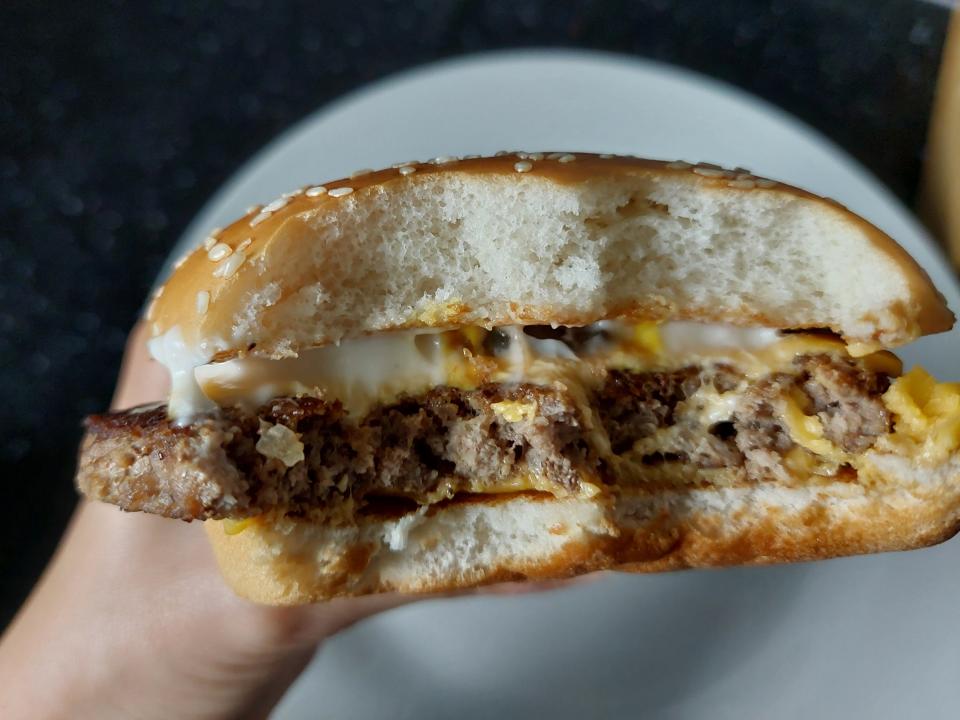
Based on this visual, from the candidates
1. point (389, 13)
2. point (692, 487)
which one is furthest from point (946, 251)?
point (389, 13)

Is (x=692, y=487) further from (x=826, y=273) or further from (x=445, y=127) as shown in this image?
(x=445, y=127)

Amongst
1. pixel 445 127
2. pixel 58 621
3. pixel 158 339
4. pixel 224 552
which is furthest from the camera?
pixel 445 127

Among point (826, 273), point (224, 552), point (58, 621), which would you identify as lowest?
point (58, 621)

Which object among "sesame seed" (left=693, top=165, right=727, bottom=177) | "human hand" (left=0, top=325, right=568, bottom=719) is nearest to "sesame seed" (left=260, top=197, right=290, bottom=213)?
"sesame seed" (left=693, top=165, right=727, bottom=177)

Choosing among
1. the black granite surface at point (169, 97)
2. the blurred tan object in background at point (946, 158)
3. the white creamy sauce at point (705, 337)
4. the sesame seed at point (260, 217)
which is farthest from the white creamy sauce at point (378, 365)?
the black granite surface at point (169, 97)

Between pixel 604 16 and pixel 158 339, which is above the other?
pixel 604 16

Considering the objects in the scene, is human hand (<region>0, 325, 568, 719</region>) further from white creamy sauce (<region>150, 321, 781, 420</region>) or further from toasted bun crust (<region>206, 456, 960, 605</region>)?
white creamy sauce (<region>150, 321, 781, 420</region>)

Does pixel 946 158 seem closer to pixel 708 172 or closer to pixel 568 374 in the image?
pixel 708 172

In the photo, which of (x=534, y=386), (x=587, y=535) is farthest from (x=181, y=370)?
(x=587, y=535)
